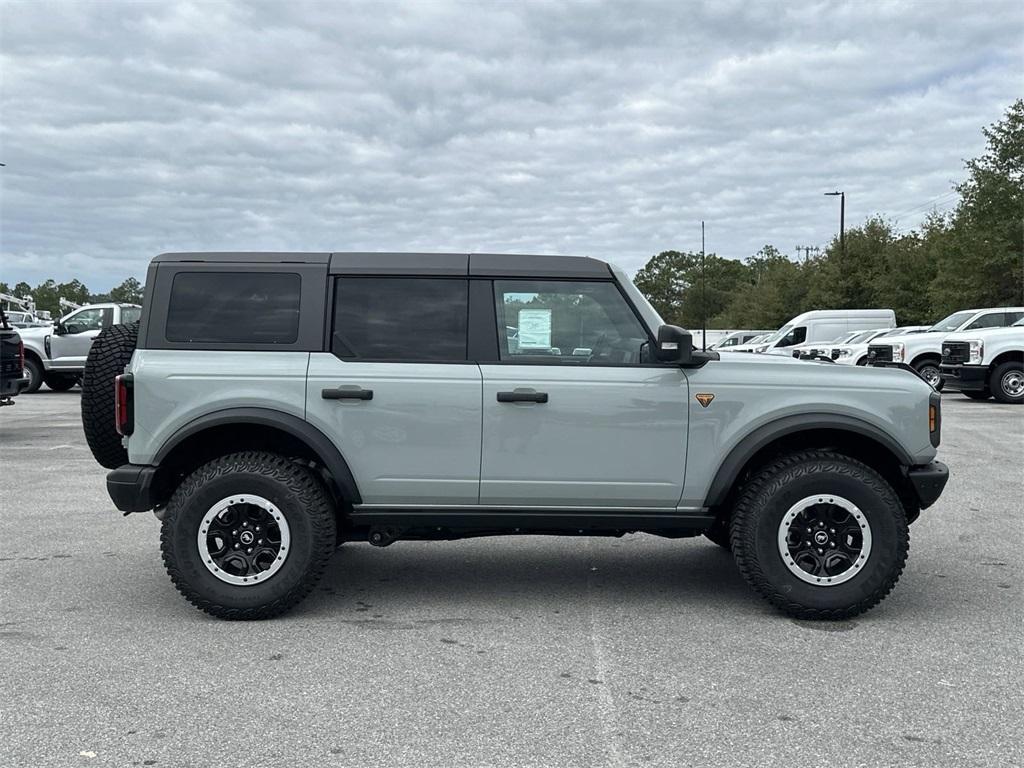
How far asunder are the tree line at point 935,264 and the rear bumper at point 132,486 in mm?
15162

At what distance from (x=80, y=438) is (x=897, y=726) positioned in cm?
1170

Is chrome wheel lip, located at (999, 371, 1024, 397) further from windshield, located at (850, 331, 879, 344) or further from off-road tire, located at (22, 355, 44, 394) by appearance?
off-road tire, located at (22, 355, 44, 394)

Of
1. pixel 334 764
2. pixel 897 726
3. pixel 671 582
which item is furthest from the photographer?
pixel 671 582

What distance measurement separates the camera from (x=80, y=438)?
42.5ft

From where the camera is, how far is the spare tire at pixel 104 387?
5.19 meters

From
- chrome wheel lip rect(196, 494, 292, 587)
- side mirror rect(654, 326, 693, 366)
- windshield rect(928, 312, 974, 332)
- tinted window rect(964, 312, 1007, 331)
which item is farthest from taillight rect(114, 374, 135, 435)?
windshield rect(928, 312, 974, 332)

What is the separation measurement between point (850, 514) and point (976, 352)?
618 inches

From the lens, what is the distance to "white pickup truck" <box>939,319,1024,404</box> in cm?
1866

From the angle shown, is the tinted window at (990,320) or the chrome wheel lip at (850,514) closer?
the chrome wheel lip at (850,514)

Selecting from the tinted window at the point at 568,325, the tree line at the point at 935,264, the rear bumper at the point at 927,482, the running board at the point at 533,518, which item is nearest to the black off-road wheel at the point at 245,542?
the running board at the point at 533,518

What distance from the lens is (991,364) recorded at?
18.8 m

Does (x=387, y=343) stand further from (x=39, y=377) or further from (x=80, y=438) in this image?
(x=39, y=377)

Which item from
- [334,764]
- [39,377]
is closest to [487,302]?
[334,764]

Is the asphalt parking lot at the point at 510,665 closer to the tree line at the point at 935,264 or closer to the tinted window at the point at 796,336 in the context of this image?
the tree line at the point at 935,264
